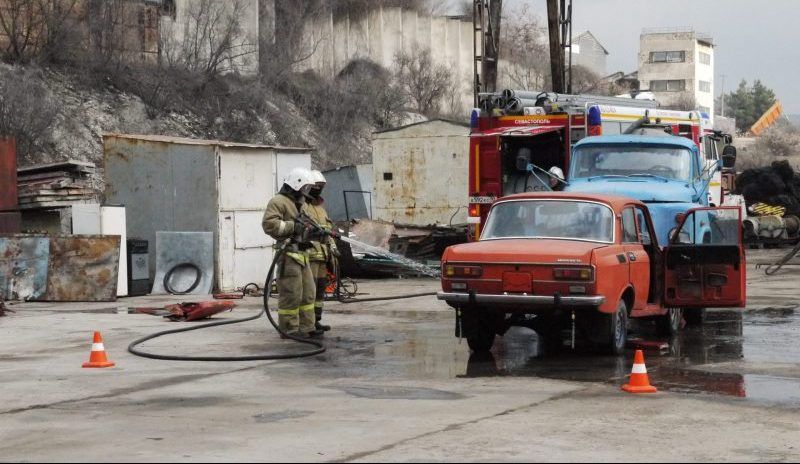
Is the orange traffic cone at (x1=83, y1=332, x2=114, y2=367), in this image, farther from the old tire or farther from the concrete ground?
the old tire

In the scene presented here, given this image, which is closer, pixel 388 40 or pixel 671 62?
pixel 388 40

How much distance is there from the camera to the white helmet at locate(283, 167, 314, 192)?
45.4ft

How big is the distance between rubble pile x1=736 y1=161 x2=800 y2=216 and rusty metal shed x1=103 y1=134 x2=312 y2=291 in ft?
70.4

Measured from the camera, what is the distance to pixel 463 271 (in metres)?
11.7

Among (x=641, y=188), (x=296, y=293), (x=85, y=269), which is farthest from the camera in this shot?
(x=85, y=269)

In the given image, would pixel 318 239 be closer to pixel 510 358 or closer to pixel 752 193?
pixel 510 358

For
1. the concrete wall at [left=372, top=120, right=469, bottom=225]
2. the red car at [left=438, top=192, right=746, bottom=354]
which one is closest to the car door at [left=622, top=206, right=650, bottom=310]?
the red car at [left=438, top=192, right=746, bottom=354]

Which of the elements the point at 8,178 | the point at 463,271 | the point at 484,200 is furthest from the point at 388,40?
the point at 463,271

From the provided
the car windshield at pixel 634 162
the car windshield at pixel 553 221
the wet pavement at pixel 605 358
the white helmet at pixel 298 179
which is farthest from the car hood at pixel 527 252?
the car windshield at pixel 634 162

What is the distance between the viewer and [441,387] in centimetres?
1015

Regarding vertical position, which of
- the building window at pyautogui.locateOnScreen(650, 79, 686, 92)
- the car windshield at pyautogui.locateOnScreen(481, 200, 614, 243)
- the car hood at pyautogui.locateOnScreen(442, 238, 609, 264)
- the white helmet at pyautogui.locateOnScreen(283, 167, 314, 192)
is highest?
the building window at pyautogui.locateOnScreen(650, 79, 686, 92)

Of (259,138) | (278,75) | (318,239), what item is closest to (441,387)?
(318,239)

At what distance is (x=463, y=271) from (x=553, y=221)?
1.31m

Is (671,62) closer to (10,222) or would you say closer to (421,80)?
(421,80)
